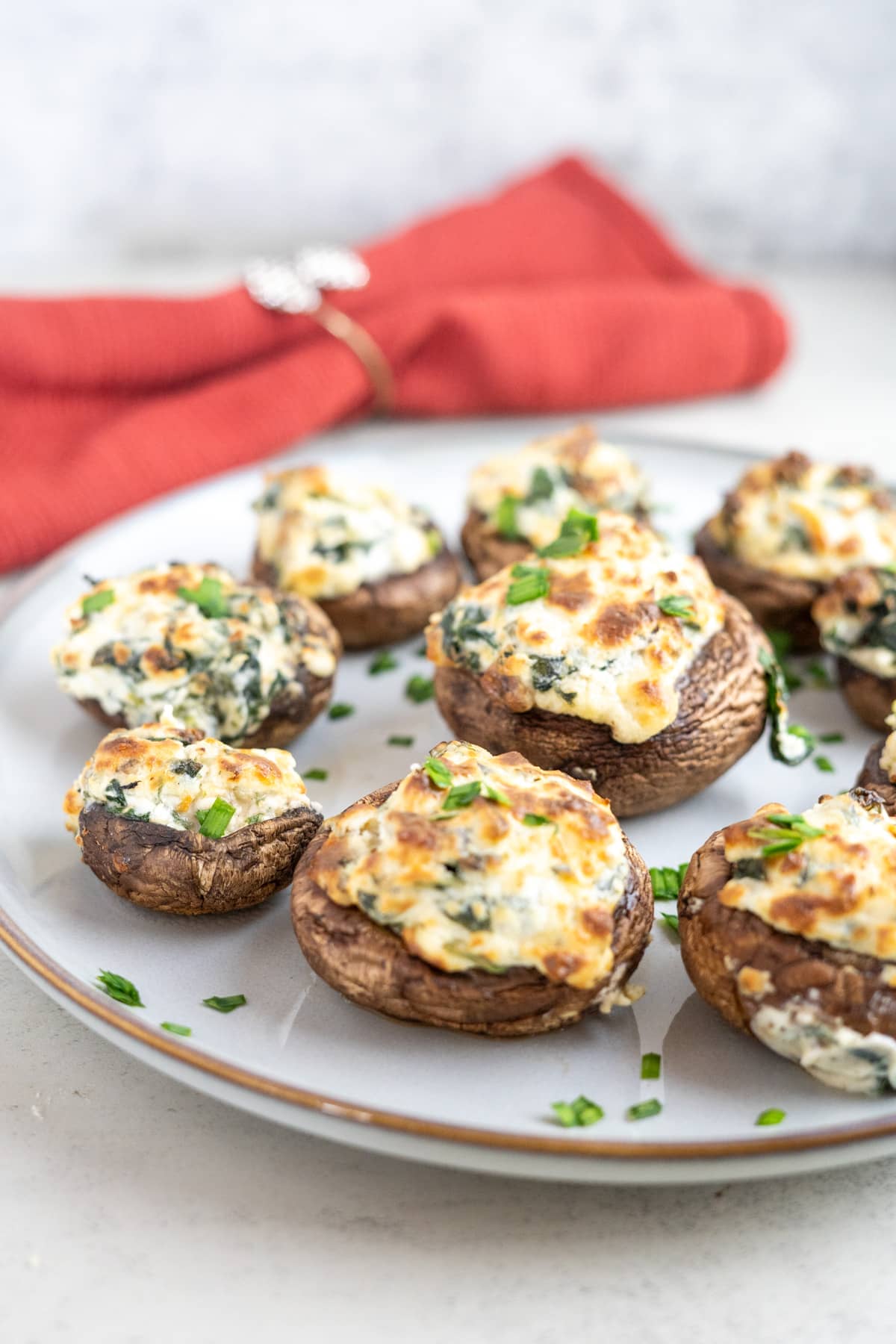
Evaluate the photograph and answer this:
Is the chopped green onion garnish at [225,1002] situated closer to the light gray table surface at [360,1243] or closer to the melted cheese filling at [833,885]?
the light gray table surface at [360,1243]

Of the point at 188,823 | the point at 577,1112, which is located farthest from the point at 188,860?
the point at 577,1112

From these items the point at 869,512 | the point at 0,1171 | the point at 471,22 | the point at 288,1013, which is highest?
the point at 471,22

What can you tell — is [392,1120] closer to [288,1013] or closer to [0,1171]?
[288,1013]

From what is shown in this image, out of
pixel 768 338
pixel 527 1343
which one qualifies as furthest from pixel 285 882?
pixel 768 338

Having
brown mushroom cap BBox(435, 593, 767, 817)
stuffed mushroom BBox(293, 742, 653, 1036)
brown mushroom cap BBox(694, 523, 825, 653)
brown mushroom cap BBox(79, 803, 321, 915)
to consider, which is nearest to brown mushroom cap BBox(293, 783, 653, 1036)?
stuffed mushroom BBox(293, 742, 653, 1036)

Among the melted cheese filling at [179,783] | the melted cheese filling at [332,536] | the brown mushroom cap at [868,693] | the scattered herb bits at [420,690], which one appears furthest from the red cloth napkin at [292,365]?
the brown mushroom cap at [868,693]

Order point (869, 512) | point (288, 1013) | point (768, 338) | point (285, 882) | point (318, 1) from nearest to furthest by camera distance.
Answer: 1. point (288, 1013)
2. point (285, 882)
3. point (869, 512)
4. point (768, 338)
5. point (318, 1)

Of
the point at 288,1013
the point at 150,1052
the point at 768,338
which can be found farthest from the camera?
the point at 768,338
